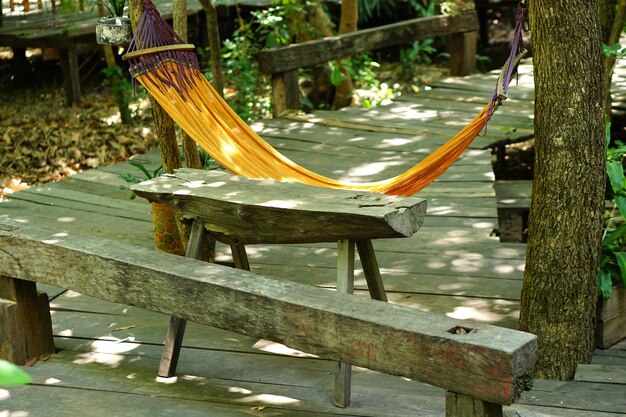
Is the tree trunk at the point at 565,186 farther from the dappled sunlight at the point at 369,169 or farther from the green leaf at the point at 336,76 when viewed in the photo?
the green leaf at the point at 336,76

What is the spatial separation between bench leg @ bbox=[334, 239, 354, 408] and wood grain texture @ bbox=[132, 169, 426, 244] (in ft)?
0.13

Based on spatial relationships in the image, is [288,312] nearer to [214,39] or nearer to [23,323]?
[23,323]

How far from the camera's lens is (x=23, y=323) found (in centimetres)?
281

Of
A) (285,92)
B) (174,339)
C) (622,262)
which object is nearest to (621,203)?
(622,262)

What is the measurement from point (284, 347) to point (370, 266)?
429 mm

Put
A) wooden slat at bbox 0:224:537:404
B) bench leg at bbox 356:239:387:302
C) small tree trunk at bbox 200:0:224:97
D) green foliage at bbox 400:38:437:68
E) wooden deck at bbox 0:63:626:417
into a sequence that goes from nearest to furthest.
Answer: wooden slat at bbox 0:224:537:404 → wooden deck at bbox 0:63:626:417 → bench leg at bbox 356:239:387:302 → small tree trunk at bbox 200:0:224:97 → green foliage at bbox 400:38:437:68

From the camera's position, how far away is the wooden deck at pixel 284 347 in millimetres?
2551

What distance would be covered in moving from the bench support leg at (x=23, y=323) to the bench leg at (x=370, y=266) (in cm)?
99

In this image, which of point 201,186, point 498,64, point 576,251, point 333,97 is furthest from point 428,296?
point 498,64

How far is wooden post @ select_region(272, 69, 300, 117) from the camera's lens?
6.10m

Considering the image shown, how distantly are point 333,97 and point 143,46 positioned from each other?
4.62 m

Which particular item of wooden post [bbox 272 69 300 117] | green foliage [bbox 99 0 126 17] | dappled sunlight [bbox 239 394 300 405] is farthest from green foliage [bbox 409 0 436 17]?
dappled sunlight [bbox 239 394 300 405]

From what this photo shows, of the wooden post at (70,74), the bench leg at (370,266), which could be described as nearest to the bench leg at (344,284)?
the bench leg at (370,266)

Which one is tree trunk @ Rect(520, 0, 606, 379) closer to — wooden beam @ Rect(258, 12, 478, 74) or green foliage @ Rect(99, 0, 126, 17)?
green foliage @ Rect(99, 0, 126, 17)
